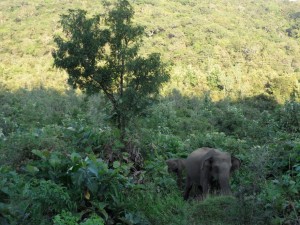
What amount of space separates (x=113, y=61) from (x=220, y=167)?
4.40 m

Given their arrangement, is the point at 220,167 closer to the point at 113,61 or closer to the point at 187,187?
the point at 187,187

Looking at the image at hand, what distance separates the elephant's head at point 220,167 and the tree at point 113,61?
285 cm

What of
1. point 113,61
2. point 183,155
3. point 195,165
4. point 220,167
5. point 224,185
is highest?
point 113,61

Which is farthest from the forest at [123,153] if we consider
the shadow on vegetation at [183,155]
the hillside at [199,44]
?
the hillside at [199,44]

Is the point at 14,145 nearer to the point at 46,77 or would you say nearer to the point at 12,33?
the point at 46,77

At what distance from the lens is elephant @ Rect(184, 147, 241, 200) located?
7.84 metres

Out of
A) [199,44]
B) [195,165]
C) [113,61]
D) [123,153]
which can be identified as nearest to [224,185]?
[195,165]

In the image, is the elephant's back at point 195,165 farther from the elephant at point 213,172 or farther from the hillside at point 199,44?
the hillside at point 199,44

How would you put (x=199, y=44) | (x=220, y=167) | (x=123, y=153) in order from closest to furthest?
(x=220, y=167), (x=123, y=153), (x=199, y=44)

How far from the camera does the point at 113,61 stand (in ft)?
36.1

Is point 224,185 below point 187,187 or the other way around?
the other way around

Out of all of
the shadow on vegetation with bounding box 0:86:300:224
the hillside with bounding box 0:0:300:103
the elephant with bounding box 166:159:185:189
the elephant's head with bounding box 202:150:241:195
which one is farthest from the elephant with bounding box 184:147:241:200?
the hillside with bounding box 0:0:300:103

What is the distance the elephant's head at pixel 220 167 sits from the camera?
780 cm

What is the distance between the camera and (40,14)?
261 feet
